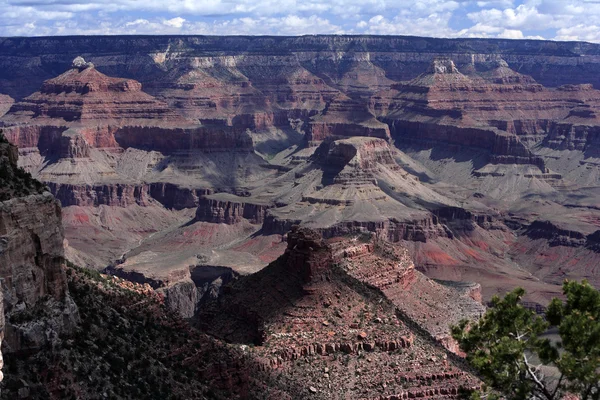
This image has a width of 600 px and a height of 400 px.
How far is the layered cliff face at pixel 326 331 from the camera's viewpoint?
51.8 meters

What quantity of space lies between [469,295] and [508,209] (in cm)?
9909

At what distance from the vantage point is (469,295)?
8844 cm

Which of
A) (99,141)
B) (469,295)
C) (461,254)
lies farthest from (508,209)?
(469,295)

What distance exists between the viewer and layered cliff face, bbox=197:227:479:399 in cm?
5178

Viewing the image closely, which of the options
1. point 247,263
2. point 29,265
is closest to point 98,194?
point 247,263

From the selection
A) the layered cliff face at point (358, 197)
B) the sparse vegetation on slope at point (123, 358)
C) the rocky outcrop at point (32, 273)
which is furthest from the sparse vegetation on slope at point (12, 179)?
the layered cliff face at point (358, 197)

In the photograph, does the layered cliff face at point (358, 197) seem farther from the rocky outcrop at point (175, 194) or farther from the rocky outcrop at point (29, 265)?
the rocky outcrop at point (29, 265)

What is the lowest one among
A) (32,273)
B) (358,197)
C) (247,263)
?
(247,263)

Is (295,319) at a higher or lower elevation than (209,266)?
higher

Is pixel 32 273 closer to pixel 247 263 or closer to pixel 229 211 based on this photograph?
pixel 247 263

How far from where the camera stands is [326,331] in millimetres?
55375

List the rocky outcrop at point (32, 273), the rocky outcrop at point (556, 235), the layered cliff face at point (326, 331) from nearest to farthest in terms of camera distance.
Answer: the rocky outcrop at point (32, 273) < the layered cliff face at point (326, 331) < the rocky outcrop at point (556, 235)

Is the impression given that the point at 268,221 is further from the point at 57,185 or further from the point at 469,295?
the point at 469,295

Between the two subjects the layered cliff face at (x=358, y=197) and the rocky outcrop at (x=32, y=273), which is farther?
the layered cliff face at (x=358, y=197)
